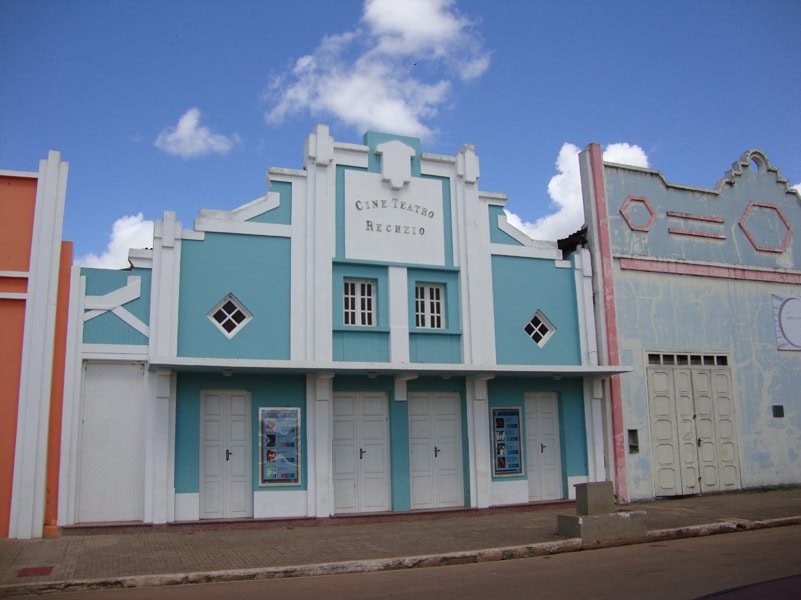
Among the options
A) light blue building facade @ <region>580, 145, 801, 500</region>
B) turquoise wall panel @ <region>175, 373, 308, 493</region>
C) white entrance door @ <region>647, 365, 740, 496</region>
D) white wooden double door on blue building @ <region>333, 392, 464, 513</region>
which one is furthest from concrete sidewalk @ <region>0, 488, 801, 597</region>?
light blue building facade @ <region>580, 145, 801, 500</region>

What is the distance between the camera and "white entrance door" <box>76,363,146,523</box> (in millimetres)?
12953

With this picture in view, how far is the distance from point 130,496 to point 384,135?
330 inches

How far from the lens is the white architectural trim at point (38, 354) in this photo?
1218 centimetres

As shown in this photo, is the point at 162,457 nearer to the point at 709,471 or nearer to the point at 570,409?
the point at 570,409

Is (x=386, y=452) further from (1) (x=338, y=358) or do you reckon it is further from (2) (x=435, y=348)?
(2) (x=435, y=348)

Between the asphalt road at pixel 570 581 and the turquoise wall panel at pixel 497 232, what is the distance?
7321 mm

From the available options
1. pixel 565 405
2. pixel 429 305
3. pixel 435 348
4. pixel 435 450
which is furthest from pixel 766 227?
pixel 435 450

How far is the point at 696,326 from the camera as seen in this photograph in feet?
59.0

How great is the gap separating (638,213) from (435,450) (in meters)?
7.37

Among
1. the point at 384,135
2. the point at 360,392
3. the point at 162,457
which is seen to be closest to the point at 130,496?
the point at 162,457

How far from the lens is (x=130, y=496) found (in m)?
13.1

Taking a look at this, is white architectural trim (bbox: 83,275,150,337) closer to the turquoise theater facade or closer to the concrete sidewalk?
the turquoise theater facade

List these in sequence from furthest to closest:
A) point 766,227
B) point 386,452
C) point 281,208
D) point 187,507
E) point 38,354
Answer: point 766,227, point 386,452, point 281,208, point 187,507, point 38,354

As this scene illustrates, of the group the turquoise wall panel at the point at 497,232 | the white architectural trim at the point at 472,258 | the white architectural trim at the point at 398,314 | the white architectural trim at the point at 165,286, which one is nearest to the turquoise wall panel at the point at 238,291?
the white architectural trim at the point at 165,286
